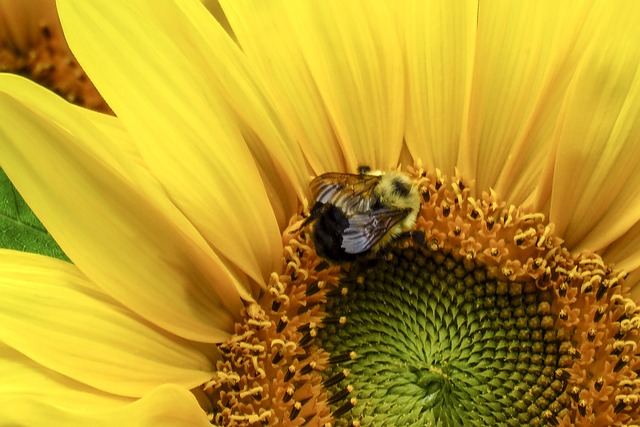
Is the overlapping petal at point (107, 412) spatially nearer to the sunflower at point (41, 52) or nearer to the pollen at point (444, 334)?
the pollen at point (444, 334)

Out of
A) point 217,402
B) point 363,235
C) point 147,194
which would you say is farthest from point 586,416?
point 147,194

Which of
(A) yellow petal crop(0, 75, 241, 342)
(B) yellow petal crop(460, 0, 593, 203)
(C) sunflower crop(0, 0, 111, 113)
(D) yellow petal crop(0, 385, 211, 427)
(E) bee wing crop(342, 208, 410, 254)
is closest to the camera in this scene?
(D) yellow petal crop(0, 385, 211, 427)

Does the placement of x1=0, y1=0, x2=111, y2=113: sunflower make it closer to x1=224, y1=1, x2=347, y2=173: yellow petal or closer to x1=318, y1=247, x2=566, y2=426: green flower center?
x1=224, y1=1, x2=347, y2=173: yellow petal

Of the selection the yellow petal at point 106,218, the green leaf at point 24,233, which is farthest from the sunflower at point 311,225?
the green leaf at point 24,233

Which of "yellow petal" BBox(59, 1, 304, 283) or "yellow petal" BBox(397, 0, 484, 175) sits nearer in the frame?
"yellow petal" BBox(59, 1, 304, 283)

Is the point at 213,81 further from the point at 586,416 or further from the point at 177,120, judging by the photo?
the point at 586,416

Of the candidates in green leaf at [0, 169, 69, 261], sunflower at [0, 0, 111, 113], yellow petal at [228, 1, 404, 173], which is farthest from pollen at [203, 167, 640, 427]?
sunflower at [0, 0, 111, 113]

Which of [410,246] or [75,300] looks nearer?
[75,300]

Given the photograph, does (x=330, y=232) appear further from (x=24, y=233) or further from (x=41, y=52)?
(x=41, y=52)
